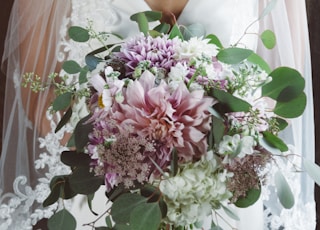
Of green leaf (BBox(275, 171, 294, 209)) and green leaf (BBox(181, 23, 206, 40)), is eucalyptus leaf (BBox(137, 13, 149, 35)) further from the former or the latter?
green leaf (BBox(275, 171, 294, 209))

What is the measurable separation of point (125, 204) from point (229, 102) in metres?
0.16

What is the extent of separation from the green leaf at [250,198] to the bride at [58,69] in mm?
340

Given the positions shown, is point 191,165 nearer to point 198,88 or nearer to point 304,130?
point 198,88

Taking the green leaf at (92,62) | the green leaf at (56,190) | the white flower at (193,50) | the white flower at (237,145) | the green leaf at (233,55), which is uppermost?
the white flower at (193,50)

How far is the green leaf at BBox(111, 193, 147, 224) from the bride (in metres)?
0.42

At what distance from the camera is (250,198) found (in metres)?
0.72

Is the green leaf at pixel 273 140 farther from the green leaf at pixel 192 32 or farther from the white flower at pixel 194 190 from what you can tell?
the green leaf at pixel 192 32

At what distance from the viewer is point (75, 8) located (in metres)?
1.11

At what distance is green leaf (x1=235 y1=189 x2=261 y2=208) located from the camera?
712mm

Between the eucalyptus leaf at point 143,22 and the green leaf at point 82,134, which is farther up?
the eucalyptus leaf at point 143,22

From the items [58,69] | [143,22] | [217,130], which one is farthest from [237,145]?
[58,69]

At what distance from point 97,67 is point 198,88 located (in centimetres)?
16

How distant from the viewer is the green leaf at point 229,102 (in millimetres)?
671

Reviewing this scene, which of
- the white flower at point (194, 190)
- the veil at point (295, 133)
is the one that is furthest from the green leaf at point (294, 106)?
the veil at point (295, 133)
